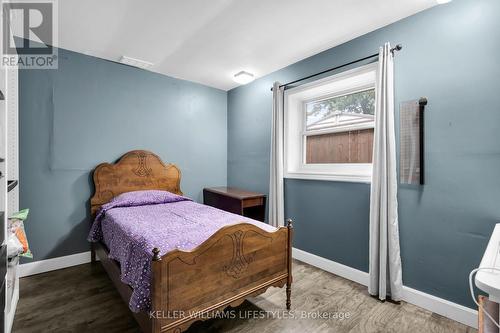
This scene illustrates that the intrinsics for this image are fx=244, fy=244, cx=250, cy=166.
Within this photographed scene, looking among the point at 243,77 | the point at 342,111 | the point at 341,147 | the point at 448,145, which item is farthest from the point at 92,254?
the point at 448,145

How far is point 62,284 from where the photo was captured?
2.33 m

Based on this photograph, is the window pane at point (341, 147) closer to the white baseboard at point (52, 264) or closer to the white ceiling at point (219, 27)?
the white ceiling at point (219, 27)

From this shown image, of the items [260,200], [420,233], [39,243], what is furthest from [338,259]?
[39,243]

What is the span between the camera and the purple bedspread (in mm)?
1489

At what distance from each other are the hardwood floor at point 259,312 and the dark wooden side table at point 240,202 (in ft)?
3.63

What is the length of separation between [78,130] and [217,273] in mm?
2415

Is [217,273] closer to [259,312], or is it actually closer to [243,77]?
[259,312]

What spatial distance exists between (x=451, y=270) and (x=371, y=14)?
216cm

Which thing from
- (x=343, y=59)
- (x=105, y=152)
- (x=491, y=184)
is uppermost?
(x=343, y=59)

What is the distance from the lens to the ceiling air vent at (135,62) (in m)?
2.92

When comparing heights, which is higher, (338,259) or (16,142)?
(16,142)

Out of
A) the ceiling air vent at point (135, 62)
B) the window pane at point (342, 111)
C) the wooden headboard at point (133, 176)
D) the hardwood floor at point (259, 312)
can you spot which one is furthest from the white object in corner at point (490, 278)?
the ceiling air vent at point (135, 62)

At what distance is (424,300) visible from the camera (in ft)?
6.53

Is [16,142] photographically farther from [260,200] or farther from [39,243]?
[260,200]
